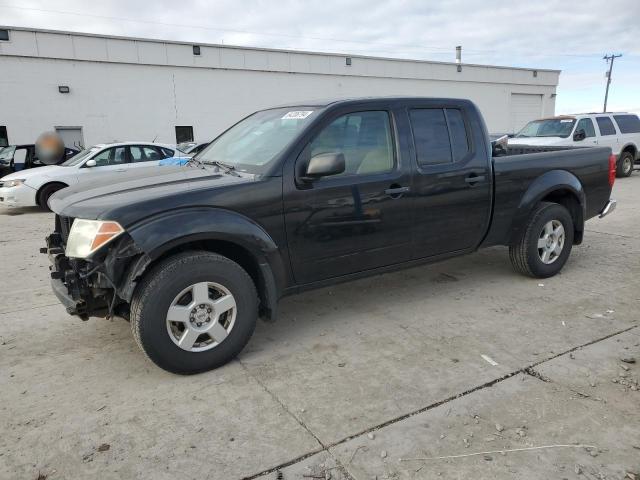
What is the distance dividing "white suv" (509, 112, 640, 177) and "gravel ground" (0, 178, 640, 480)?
31.0 feet

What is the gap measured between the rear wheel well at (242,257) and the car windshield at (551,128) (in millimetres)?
12150

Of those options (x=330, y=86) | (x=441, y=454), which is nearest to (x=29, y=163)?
(x=441, y=454)

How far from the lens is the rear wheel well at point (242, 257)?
11.1 ft

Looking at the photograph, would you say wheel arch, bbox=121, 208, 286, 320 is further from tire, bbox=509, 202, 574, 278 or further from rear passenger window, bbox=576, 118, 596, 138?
rear passenger window, bbox=576, 118, 596, 138

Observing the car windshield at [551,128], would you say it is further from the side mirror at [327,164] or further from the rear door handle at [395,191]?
the side mirror at [327,164]

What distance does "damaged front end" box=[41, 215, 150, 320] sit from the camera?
3004mm

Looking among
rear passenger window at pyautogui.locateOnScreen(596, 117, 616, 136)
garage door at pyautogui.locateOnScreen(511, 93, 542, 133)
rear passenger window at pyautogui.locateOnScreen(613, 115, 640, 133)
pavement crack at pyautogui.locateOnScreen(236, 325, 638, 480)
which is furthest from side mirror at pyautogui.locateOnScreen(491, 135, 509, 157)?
garage door at pyautogui.locateOnScreen(511, 93, 542, 133)

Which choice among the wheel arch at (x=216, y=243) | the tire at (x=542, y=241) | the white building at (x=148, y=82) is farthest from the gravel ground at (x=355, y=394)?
the white building at (x=148, y=82)

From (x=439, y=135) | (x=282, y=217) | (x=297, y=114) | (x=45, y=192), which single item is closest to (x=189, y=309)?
(x=282, y=217)

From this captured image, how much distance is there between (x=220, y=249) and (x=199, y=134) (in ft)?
67.1

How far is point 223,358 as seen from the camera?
3.38m

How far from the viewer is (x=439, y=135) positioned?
4336 millimetres

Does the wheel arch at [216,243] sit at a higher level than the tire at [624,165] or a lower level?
higher

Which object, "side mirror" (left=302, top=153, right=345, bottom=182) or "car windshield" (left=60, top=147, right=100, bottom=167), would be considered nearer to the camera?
"side mirror" (left=302, top=153, right=345, bottom=182)
